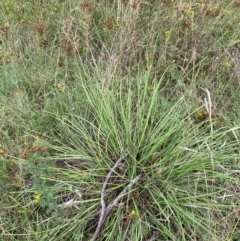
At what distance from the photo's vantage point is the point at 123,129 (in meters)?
1.80

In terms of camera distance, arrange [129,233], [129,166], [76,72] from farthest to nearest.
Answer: [76,72], [129,166], [129,233]

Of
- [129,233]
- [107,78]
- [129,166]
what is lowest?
[129,233]

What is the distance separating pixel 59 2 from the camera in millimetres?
2686

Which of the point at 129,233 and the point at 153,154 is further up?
the point at 153,154

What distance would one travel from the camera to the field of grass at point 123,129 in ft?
5.16

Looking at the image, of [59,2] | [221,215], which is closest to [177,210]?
[221,215]

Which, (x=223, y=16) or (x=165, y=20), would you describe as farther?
(x=223, y=16)

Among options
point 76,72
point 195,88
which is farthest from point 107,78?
point 195,88

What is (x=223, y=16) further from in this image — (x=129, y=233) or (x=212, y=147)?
(x=129, y=233)

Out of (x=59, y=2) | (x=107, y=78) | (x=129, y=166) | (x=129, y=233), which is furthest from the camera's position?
(x=59, y=2)

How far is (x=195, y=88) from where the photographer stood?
199 cm

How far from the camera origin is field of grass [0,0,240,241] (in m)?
1.57

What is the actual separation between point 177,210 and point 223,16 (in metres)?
1.49

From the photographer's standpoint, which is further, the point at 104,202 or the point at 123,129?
the point at 123,129
